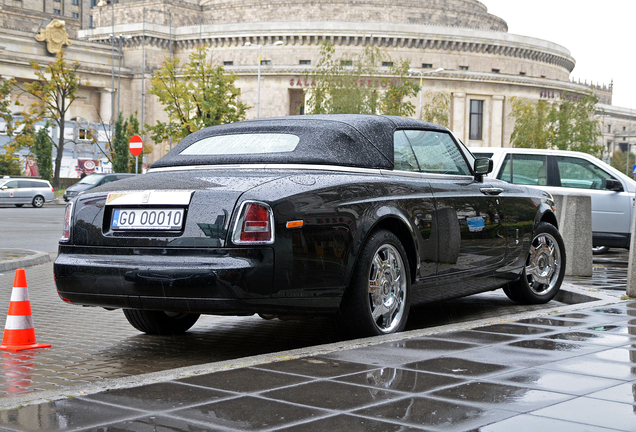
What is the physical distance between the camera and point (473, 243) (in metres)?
7.10

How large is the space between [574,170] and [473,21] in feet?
269

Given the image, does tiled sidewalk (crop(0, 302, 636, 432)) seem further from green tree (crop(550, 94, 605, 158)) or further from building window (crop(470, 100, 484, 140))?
building window (crop(470, 100, 484, 140))

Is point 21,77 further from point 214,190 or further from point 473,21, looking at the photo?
point 214,190

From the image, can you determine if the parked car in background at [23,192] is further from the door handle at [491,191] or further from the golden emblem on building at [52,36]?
the golden emblem on building at [52,36]

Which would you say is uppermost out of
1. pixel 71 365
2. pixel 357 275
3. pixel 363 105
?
pixel 363 105

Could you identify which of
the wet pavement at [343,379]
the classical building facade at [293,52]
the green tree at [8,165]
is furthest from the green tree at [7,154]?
the wet pavement at [343,379]

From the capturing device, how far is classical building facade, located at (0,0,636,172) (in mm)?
76562

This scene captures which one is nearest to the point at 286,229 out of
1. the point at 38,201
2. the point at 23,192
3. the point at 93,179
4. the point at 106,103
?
the point at 93,179

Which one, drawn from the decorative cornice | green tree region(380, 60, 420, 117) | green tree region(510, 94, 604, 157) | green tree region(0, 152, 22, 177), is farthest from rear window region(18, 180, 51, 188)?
the decorative cornice

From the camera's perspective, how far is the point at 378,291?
598cm

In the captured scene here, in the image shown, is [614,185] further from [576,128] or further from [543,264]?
[576,128]

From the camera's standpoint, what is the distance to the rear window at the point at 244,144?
6.17 metres

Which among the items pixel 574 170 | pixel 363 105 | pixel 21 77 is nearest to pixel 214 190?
pixel 574 170

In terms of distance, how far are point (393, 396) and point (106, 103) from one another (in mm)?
80908
